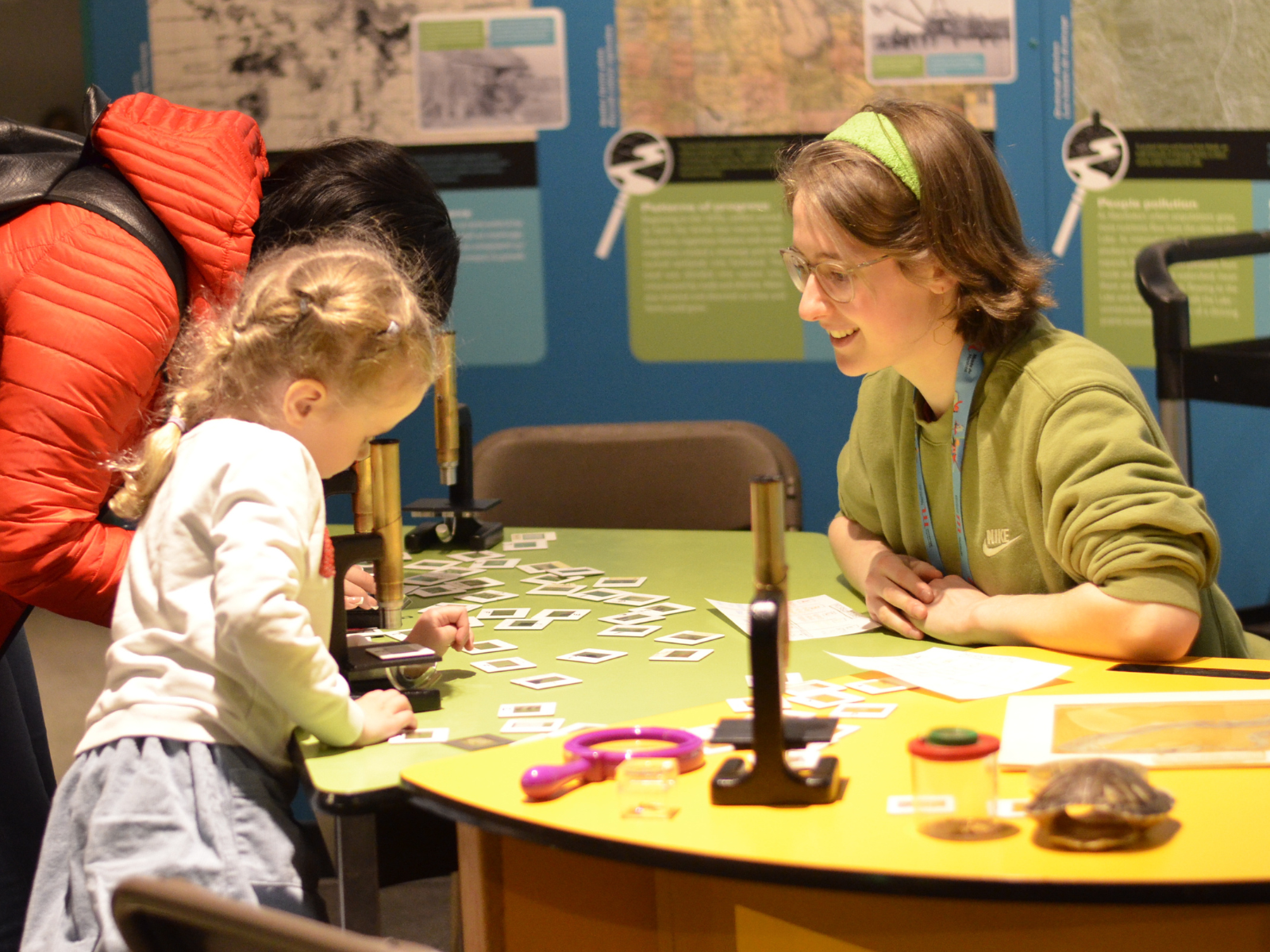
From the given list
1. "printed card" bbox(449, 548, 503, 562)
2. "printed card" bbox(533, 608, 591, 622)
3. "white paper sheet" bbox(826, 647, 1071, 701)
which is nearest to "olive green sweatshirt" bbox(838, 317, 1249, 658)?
"white paper sheet" bbox(826, 647, 1071, 701)

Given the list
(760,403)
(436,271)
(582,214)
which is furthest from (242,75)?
(436,271)

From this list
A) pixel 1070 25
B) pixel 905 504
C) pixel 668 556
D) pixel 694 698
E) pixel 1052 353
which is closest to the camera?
pixel 694 698

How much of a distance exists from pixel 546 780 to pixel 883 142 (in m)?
1.24

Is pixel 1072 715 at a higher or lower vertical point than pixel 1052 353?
lower

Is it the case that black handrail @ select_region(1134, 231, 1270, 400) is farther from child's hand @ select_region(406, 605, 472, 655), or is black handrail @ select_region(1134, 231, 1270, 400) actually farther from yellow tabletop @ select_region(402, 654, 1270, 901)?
child's hand @ select_region(406, 605, 472, 655)

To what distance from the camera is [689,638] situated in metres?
2.26

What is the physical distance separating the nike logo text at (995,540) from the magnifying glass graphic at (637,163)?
7.87ft

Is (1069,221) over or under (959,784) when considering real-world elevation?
over

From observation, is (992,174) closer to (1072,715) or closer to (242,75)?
(1072,715)

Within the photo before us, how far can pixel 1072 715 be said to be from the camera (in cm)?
168

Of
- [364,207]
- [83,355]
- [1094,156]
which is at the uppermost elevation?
[1094,156]

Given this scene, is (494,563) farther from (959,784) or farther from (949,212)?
(959,784)

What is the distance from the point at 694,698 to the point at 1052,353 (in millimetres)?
833

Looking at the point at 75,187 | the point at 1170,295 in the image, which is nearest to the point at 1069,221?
the point at 1170,295
